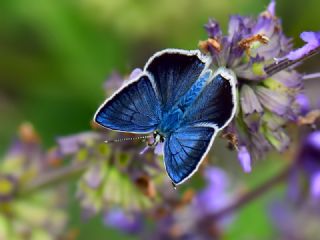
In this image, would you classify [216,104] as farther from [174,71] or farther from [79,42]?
[79,42]

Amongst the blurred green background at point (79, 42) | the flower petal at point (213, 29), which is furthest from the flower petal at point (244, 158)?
the blurred green background at point (79, 42)

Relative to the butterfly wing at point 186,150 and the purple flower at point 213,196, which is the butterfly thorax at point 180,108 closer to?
the butterfly wing at point 186,150

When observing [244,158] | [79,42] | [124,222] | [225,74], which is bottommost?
[244,158]

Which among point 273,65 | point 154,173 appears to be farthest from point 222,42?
point 154,173

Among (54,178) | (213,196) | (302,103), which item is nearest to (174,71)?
(302,103)

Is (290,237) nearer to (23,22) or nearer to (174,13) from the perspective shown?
(174,13)

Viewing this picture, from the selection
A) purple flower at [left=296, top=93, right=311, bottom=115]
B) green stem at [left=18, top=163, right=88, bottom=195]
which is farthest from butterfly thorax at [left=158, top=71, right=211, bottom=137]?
green stem at [left=18, top=163, right=88, bottom=195]

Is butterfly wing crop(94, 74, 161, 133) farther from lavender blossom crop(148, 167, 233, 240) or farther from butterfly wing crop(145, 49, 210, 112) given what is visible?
lavender blossom crop(148, 167, 233, 240)
